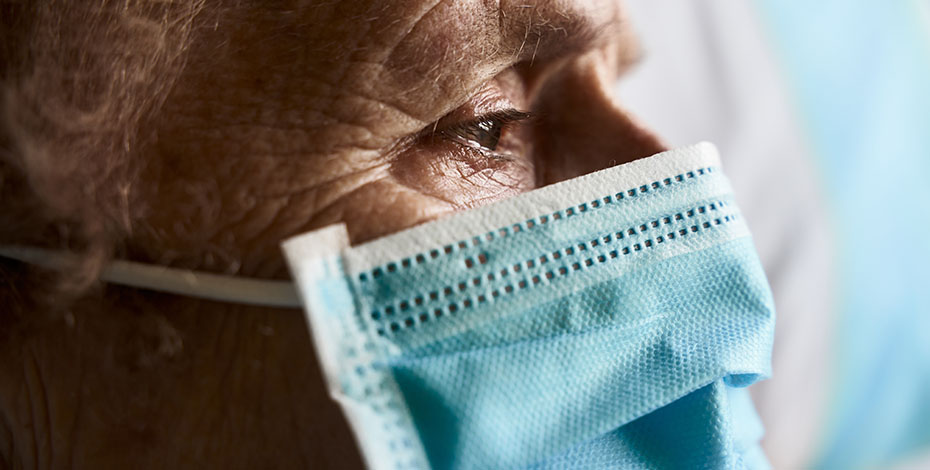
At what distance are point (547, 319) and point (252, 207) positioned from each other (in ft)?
0.96

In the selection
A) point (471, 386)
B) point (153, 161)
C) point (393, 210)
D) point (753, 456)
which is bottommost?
point (753, 456)

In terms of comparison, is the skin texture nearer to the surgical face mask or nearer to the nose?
the surgical face mask

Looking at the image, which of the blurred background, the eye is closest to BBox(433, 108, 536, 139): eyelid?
the eye

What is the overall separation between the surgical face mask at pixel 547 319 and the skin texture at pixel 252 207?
1.6 inches

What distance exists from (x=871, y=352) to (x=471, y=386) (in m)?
1.53

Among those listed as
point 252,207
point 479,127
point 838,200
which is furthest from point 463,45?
point 838,200

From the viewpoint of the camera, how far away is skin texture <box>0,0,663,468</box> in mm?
648

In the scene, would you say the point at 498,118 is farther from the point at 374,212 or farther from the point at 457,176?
the point at 374,212

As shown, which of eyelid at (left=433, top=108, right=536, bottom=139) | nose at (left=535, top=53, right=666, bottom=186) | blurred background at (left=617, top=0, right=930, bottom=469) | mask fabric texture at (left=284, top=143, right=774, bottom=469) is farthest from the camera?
blurred background at (left=617, top=0, right=930, bottom=469)

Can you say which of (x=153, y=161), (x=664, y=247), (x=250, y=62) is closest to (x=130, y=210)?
(x=153, y=161)

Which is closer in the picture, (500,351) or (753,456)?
(500,351)

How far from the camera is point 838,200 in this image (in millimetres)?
1777

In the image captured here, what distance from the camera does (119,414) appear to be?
0.69 m

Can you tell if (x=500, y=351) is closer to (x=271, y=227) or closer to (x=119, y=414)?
(x=271, y=227)
